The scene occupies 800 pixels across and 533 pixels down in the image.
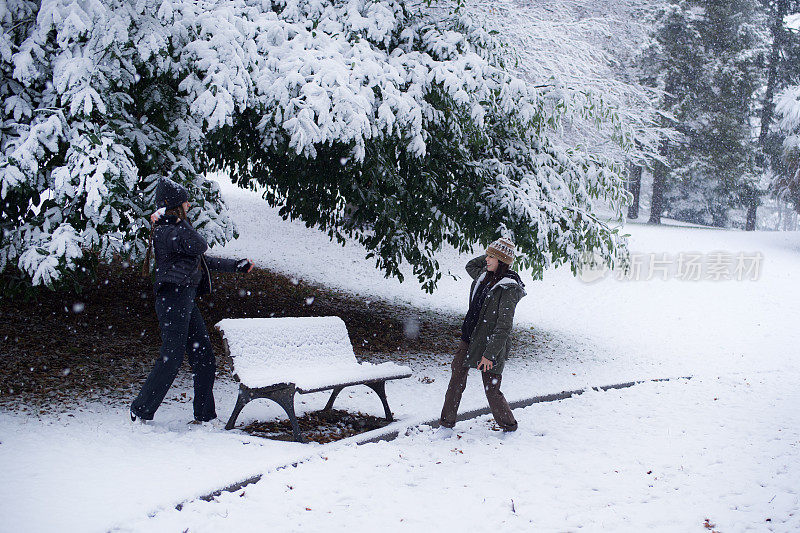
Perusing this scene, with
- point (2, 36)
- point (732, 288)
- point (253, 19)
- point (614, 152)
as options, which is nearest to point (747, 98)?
point (614, 152)

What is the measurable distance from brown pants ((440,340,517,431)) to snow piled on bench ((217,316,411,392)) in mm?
643

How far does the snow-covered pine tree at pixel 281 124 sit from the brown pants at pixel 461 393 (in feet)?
7.97

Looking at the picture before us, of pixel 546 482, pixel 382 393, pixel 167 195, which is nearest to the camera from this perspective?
pixel 546 482

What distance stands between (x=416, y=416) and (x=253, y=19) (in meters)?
4.62

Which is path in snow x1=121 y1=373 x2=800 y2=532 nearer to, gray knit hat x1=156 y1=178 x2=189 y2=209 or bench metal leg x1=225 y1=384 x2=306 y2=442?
bench metal leg x1=225 y1=384 x2=306 y2=442

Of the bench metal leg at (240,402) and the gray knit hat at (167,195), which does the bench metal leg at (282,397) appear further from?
the gray knit hat at (167,195)

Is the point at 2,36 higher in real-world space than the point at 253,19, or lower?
lower

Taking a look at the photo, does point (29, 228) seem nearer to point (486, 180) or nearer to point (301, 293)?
point (486, 180)

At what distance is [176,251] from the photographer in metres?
5.29

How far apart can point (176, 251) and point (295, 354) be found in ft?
4.71

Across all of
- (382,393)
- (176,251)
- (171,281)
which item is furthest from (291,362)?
(176,251)

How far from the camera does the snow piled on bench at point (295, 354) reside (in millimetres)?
5531

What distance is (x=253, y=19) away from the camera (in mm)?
7469

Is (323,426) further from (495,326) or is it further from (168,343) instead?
(495,326)
